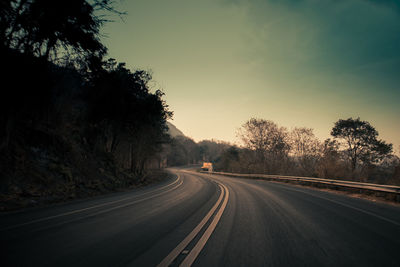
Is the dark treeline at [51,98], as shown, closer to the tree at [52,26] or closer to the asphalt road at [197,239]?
the tree at [52,26]

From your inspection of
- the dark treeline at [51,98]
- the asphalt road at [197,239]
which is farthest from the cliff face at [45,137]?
the asphalt road at [197,239]

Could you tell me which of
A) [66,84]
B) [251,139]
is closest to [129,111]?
[66,84]

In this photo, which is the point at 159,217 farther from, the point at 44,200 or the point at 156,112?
the point at 156,112

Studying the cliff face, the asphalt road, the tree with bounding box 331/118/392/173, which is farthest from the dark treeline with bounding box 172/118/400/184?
the cliff face

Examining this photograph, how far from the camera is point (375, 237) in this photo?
3480 mm

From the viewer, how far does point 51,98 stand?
11461 mm

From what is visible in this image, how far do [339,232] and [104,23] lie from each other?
11203 millimetres

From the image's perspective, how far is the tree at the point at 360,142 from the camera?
24203 millimetres

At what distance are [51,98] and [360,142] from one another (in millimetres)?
36752

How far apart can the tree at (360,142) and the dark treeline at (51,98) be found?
3103 cm

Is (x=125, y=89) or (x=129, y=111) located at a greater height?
(x=125, y=89)

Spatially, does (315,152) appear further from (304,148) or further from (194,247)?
(194,247)

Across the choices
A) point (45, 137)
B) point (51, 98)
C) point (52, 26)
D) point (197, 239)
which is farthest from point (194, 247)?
point (51, 98)

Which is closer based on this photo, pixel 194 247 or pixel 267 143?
pixel 194 247
